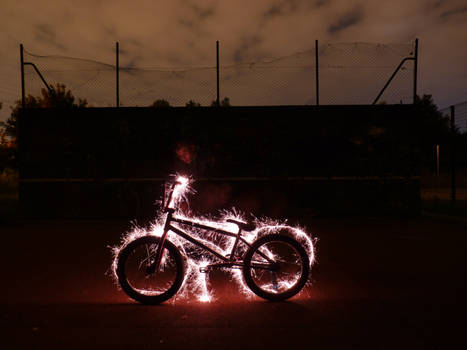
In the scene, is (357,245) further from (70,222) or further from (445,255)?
(70,222)

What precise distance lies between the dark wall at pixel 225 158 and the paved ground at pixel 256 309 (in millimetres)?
4269

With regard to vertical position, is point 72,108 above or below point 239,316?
above

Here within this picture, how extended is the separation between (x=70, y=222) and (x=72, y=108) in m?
3.62

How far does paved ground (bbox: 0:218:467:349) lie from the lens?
8.59ft

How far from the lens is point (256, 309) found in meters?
3.24

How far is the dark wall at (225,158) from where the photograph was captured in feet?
31.7

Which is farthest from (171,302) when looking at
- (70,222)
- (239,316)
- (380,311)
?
(70,222)

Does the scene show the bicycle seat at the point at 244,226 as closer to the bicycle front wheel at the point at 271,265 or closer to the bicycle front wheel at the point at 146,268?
the bicycle front wheel at the point at 271,265

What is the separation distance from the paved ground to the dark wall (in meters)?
4.27

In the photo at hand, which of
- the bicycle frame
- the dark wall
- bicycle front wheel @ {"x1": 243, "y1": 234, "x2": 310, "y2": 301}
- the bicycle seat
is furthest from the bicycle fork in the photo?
the dark wall

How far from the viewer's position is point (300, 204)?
980 centimetres

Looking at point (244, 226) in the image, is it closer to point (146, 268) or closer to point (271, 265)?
point (271, 265)

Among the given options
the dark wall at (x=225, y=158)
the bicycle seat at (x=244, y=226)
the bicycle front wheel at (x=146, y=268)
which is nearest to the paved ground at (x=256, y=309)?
the bicycle front wheel at (x=146, y=268)

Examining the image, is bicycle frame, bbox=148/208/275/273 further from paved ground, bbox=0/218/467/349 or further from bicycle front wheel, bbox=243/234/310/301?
paved ground, bbox=0/218/467/349
